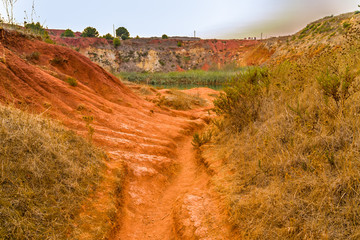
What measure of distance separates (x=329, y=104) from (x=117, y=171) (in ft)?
11.3

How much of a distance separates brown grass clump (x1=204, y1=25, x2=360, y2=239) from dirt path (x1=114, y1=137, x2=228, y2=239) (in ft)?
0.80

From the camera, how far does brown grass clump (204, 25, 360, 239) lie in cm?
194

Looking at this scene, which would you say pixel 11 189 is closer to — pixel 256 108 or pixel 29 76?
pixel 29 76

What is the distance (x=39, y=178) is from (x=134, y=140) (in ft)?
9.46

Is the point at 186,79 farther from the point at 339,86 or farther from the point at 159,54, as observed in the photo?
the point at 339,86

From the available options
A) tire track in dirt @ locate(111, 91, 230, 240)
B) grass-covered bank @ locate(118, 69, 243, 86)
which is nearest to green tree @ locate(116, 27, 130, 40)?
grass-covered bank @ locate(118, 69, 243, 86)

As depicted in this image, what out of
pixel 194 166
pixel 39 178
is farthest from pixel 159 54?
pixel 39 178

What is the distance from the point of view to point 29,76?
5246 mm

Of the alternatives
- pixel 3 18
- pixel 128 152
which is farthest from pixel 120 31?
pixel 128 152

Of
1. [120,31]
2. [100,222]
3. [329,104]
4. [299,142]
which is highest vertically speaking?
[120,31]

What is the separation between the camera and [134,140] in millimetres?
5352

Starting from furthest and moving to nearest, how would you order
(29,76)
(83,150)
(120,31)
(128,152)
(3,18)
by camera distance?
(120,31)
(3,18)
(29,76)
(128,152)
(83,150)

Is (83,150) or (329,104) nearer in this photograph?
(329,104)

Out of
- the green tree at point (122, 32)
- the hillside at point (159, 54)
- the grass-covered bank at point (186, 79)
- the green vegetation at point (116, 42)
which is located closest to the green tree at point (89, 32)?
the hillside at point (159, 54)
